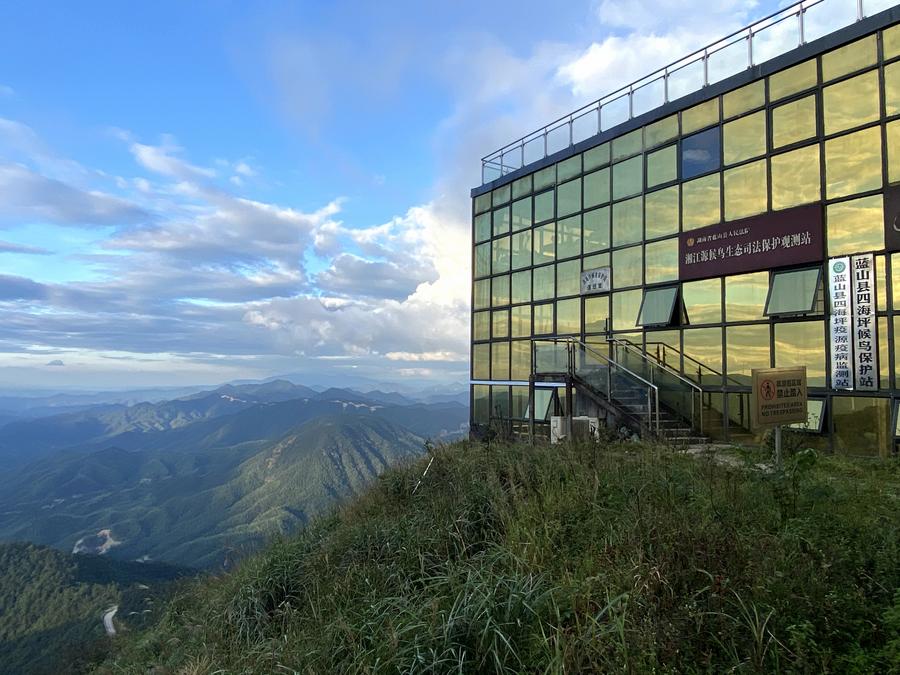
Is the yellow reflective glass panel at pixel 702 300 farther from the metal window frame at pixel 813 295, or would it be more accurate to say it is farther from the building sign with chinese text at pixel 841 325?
the building sign with chinese text at pixel 841 325

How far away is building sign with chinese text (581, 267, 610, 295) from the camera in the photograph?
57.3 feet

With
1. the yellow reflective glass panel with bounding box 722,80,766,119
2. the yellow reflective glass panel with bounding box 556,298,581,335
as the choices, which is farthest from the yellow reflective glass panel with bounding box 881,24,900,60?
the yellow reflective glass panel with bounding box 556,298,581,335

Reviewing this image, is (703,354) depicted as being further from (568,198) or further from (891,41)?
(891,41)

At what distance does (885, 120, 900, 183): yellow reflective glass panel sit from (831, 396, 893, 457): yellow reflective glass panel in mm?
4717

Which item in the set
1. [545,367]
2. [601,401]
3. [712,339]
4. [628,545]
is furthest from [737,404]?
[628,545]

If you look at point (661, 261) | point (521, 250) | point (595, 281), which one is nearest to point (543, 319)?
point (595, 281)

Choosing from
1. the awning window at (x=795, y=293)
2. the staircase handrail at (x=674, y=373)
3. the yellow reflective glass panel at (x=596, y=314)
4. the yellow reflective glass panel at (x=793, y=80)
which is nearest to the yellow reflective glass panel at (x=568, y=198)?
the yellow reflective glass panel at (x=596, y=314)

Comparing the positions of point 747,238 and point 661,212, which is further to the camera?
point 661,212

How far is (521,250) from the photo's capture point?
21031 millimetres

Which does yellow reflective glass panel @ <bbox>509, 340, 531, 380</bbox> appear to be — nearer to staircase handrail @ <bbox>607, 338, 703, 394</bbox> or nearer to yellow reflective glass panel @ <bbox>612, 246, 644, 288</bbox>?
staircase handrail @ <bbox>607, 338, 703, 394</bbox>

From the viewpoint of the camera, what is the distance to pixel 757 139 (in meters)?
13.6

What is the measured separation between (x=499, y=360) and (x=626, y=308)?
6.42 m

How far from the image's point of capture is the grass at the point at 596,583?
10.6 feet

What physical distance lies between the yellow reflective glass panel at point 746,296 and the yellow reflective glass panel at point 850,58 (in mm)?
4704
